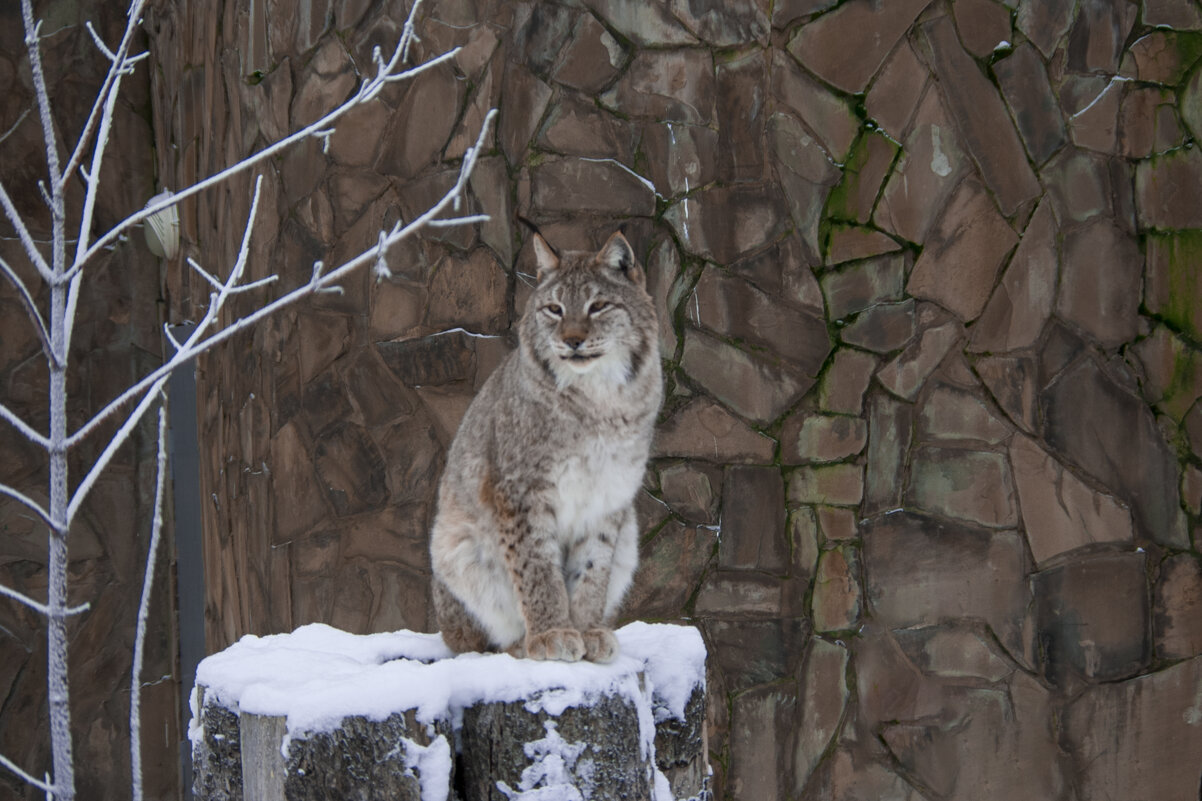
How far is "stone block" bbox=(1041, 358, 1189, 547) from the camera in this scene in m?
4.64

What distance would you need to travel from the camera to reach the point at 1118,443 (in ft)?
15.3

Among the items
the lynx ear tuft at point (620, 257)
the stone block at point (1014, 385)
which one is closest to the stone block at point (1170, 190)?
the stone block at point (1014, 385)

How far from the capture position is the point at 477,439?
11.4 feet

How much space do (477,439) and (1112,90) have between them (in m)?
3.07

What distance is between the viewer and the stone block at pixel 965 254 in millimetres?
4707

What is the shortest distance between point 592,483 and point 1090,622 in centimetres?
254

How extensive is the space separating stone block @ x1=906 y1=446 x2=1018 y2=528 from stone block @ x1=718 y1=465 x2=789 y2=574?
54 centimetres

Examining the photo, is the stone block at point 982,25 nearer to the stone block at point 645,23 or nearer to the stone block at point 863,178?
the stone block at point 863,178

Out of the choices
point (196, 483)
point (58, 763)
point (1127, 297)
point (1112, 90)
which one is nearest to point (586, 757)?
point (58, 763)

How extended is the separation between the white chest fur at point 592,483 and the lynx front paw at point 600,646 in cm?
38

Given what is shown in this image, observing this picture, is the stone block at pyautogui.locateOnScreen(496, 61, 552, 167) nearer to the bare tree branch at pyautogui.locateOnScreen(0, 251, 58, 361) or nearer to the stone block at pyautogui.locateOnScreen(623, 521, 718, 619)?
the stone block at pyautogui.locateOnScreen(623, 521, 718, 619)

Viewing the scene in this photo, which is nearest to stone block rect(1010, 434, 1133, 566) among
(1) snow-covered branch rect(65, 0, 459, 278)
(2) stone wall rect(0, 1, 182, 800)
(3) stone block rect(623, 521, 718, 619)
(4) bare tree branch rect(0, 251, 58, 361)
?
(3) stone block rect(623, 521, 718, 619)

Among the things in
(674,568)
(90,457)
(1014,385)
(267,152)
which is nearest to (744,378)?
(674,568)

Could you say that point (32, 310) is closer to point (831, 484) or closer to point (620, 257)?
point (620, 257)
